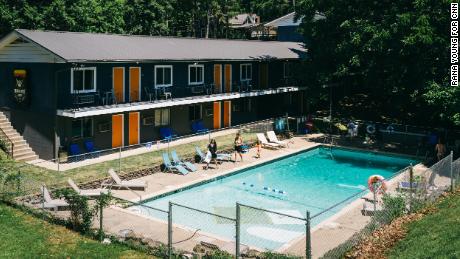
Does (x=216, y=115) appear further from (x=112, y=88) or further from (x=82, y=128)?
(x=82, y=128)

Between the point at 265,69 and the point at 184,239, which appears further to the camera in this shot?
the point at 265,69

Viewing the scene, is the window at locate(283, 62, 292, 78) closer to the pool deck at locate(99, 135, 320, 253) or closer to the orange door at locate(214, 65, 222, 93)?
the orange door at locate(214, 65, 222, 93)

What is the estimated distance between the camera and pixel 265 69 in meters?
41.8

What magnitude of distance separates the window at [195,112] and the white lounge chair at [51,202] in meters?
17.3

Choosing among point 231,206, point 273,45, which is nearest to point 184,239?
point 231,206

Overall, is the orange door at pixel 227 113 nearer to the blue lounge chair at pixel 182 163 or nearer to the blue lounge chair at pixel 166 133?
the blue lounge chair at pixel 166 133

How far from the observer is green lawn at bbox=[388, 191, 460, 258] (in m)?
12.6

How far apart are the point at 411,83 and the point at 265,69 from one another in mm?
13206

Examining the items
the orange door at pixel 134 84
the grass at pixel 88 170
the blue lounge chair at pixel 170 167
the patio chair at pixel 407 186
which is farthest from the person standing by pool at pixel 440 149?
the orange door at pixel 134 84

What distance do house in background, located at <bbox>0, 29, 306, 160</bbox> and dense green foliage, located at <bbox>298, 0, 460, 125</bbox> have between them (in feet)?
16.9

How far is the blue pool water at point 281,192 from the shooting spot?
18484 mm

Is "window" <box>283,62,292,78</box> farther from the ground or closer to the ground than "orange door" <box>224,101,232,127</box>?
farther from the ground

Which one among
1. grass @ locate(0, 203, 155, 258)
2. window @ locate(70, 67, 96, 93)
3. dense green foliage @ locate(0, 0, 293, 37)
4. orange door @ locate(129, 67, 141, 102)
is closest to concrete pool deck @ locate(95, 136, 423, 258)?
grass @ locate(0, 203, 155, 258)

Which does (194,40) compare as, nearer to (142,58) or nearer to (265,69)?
(265,69)
